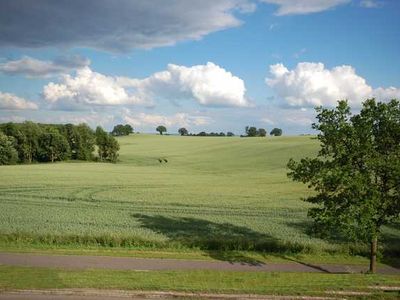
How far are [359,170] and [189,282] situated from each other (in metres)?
9.70

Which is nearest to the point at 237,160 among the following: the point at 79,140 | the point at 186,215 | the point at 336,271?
the point at 79,140

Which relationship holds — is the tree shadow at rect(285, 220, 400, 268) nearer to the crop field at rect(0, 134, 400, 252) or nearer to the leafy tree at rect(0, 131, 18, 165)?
the crop field at rect(0, 134, 400, 252)

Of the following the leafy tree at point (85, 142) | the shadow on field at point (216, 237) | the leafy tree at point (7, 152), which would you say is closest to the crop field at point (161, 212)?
the shadow on field at point (216, 237)

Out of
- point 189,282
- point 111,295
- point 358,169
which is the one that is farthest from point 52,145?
point 111,295

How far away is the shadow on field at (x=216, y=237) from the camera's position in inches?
909

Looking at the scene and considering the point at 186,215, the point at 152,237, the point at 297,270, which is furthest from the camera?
the point at 186,215

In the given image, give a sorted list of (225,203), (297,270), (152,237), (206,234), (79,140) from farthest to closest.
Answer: (79,140) → (225,203) → (206,234) → (152,237) → (297,270)

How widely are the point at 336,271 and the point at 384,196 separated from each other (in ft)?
13.0

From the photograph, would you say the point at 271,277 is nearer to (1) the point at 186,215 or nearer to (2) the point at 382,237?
(2) the point at 382,237

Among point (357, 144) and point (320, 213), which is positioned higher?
point (357, 144)

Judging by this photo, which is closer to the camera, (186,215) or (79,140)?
(186,215)

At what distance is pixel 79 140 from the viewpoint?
102000 mm

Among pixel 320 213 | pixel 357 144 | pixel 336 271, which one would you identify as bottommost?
pixel 336 271

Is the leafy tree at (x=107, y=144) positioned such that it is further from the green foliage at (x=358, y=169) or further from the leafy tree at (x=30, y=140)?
the green foliage at (x=358, y=169)
